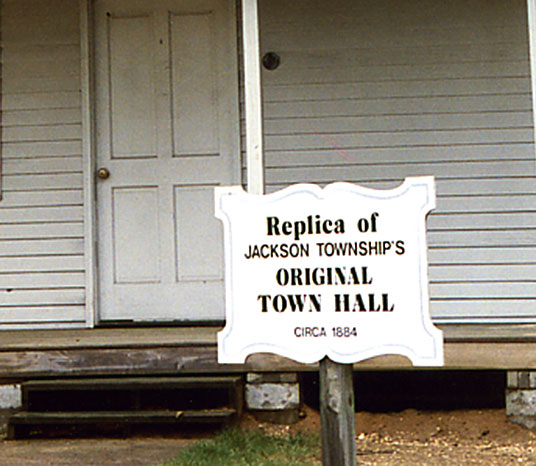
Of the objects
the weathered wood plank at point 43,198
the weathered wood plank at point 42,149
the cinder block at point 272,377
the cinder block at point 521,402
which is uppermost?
the weathered wood plank at point 42,149

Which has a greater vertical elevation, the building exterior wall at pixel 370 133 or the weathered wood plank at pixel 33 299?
the building exterior wall at pixel 370 133

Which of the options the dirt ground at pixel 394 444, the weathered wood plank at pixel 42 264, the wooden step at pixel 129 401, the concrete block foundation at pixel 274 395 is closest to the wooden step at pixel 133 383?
the wooden step at pixel 129 401

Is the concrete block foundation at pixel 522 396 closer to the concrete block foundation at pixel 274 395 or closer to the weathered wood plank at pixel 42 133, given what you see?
the concrete block foundation at pixel 274 395

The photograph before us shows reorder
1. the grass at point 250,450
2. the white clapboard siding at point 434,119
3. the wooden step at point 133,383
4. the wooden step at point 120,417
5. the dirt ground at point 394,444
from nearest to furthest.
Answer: the grass at point 250,450
the dirt ground at point 394,444
the wooden step at point 120,417
the wooden step at point 133,383
the white clapboard siding at point 434,119

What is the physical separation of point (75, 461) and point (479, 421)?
7.22 ft

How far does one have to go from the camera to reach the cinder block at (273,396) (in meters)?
4.87

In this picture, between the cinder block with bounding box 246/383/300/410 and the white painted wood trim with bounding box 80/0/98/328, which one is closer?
the cinder block with bounding box 246/383/300/410

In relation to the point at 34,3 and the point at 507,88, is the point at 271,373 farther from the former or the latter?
the point at 34,3

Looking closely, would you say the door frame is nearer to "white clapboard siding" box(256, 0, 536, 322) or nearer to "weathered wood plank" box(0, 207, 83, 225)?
"weathered wood plank" box(0, 207, 83, 225)

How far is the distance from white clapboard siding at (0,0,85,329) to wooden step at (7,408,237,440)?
1.24 metres

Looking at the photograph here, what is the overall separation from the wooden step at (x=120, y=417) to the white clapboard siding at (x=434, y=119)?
5.90 ft

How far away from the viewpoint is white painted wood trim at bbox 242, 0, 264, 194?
3.99 metres

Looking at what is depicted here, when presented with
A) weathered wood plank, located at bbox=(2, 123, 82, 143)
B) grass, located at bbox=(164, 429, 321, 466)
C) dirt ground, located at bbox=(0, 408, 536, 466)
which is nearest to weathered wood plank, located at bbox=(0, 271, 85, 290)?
weathered wood plank, located at bbox=(2, 123, 82, 143)

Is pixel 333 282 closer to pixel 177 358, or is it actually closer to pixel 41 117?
pixel 177 358
